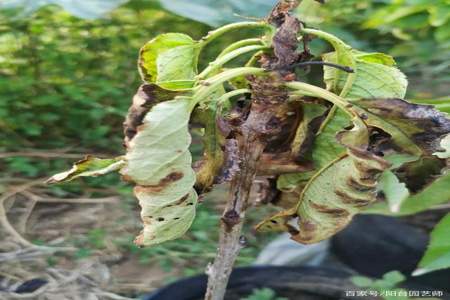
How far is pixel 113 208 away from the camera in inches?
71.3

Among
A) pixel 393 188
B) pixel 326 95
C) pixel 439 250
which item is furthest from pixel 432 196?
pixel 326 95

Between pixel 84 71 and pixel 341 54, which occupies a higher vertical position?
pixel 341 54

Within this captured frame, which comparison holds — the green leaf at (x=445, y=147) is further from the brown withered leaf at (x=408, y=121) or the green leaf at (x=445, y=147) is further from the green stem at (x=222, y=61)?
the green stem at (x=222, y=61)

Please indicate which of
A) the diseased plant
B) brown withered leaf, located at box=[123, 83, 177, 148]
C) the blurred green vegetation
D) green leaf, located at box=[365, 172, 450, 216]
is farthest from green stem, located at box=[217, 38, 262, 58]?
the blurred green vegetation

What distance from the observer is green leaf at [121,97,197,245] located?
20.1 inches

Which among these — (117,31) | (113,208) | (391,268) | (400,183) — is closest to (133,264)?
(113,208)

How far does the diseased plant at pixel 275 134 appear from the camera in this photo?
531mm

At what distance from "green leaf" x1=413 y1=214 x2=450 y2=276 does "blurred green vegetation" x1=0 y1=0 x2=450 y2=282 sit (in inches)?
41.2

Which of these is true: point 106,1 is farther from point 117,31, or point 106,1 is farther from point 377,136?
point 377,136

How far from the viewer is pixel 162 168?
0.53 m

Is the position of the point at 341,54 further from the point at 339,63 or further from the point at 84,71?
the point at 84,71

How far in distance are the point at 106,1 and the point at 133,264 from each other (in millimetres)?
628

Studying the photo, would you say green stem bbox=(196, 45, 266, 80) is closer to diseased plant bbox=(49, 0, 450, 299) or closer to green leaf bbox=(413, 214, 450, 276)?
diseased plant bbox=(49, 0, 450, 299)

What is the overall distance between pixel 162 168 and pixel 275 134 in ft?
0.48
